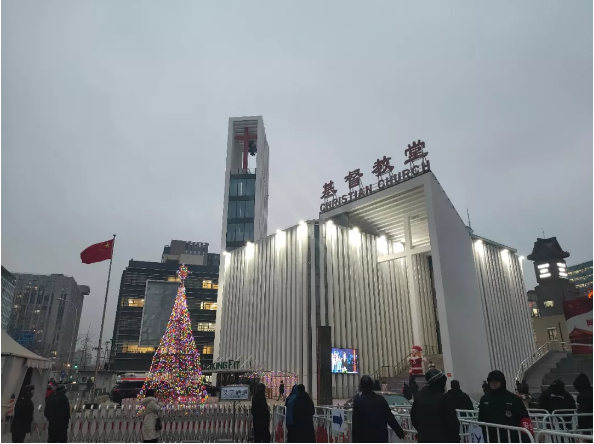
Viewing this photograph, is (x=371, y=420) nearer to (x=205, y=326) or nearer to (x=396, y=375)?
(x=396, y=375)

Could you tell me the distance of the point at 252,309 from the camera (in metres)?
30.2

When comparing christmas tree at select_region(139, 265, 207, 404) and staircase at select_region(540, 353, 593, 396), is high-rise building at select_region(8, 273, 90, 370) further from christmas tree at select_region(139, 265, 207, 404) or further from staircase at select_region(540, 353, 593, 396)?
staircase at select_region(540, 353, 593, 396)

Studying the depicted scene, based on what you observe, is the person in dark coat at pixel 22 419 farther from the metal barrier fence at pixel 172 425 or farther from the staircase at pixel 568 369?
the staircase at pixel 568 369

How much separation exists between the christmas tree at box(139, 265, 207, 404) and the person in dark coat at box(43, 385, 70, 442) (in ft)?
38.5

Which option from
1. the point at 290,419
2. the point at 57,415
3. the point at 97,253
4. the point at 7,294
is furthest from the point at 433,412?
the point at 7,294

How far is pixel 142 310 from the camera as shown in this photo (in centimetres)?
7100

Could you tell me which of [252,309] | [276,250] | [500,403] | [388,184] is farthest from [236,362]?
[500,403]

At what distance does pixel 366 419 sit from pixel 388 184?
22696 millimetres

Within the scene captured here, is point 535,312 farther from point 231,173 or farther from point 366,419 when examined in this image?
point 366,419

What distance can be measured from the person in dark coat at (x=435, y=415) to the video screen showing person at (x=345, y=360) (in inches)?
845

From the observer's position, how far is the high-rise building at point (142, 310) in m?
66.6

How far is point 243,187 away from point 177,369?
110 feet

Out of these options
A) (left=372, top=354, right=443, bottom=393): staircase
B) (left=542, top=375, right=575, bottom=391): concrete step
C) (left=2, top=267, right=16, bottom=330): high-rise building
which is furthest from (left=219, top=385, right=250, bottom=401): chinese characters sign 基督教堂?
(left=2, top=267, right=16, bottom=330): high-rise building

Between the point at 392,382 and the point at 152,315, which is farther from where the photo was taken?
the point at 152,315
